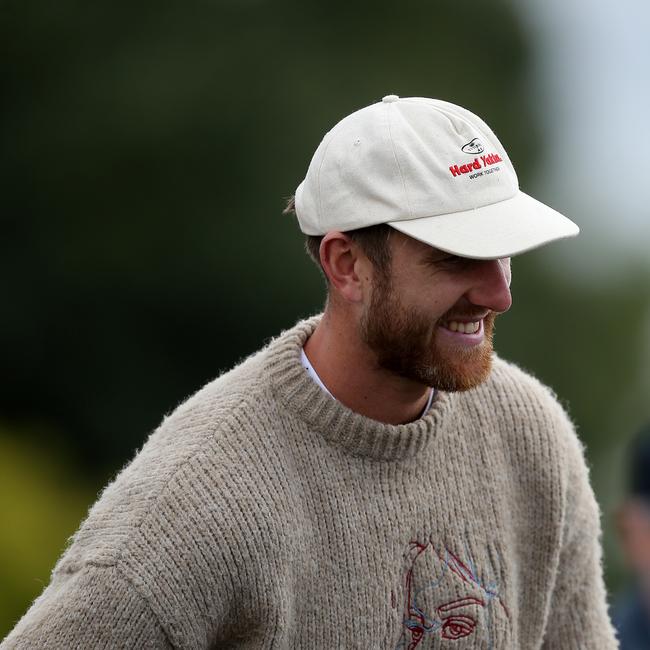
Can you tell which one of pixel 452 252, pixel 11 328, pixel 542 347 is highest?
pixel 452 252

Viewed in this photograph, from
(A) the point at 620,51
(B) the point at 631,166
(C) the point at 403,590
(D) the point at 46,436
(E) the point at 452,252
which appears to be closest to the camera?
(E) the point at 452,252

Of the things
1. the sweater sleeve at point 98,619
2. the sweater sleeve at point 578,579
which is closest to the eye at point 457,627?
the sweater sleeve at point 578,579

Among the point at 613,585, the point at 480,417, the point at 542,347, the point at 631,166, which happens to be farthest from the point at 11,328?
the point at 480,417

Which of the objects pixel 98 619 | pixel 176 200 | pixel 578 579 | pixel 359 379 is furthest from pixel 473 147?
pixel 176 200

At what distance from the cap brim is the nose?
91 millimetres

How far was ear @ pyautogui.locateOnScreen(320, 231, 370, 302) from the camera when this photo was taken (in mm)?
3123

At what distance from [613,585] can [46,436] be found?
16.5 ft

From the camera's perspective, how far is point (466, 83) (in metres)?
13.7

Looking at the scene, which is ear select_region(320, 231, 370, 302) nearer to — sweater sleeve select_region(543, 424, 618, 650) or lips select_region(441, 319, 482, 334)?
lips select_region(441, 319, 482, 334)

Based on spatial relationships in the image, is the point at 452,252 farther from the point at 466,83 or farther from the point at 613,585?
the point at 466,83

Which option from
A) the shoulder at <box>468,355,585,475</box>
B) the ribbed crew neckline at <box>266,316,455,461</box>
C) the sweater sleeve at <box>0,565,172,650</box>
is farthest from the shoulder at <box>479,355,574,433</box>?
the sweater sleeve at <box>0,565,172,650</box>

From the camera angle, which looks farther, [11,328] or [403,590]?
[11,328]

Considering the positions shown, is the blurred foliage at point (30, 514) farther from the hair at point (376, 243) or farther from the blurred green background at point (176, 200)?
the hair at point (376, 243)

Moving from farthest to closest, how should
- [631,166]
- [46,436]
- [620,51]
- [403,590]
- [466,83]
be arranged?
[620,51] < [631,166] < [466,83] < [46,436] < [403,590]
